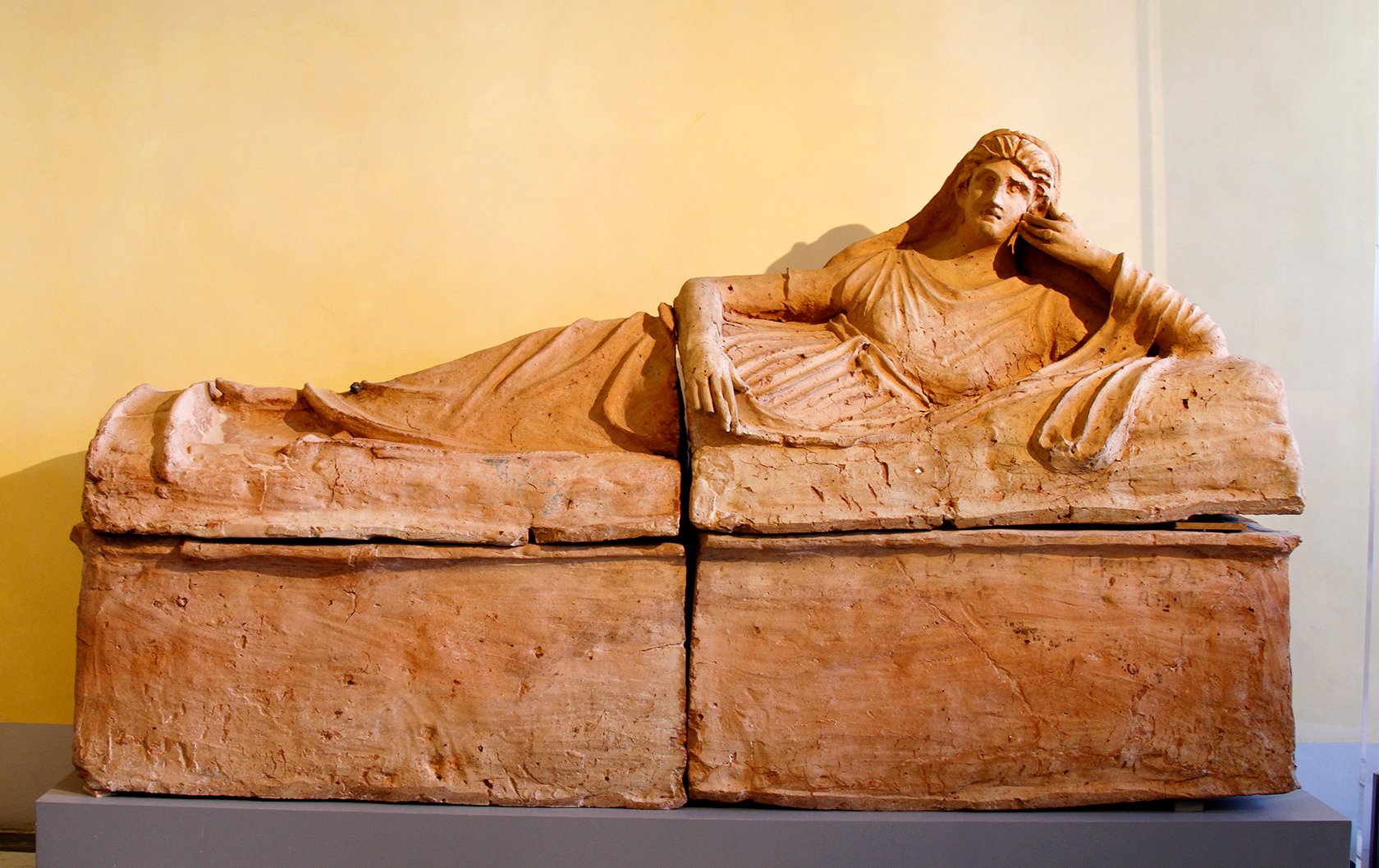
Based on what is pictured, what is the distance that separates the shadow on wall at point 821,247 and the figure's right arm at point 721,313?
0.61 meters

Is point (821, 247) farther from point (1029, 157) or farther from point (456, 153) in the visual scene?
point (456, 153)

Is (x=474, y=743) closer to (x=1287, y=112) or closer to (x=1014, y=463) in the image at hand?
(x=1014, y=463)

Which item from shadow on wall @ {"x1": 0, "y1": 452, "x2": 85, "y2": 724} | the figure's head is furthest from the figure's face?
shadow on wall @ {"x1": 0, "y1": 452, "x2": 85, "y2": 724}

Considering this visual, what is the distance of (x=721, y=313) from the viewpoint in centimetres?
264

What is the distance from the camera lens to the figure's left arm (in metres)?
2.44

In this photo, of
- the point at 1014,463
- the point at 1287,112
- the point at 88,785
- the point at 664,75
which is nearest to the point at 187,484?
the point at 88,785

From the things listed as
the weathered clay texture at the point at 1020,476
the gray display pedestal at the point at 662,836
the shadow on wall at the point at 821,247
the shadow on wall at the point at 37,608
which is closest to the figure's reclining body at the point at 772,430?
the weathered clay texture at the point at 1020,476

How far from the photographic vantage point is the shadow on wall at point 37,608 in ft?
10.6

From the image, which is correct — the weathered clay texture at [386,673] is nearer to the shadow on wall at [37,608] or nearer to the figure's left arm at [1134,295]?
the shadow on wall at [37,608]

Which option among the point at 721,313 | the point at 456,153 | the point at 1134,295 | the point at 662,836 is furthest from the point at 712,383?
the point at 456,153

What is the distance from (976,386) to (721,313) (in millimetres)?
677

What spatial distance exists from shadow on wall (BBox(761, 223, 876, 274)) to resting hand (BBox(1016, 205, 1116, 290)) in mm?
760

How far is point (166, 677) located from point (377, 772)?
20.0 inches

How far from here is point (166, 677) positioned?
2.25 m
